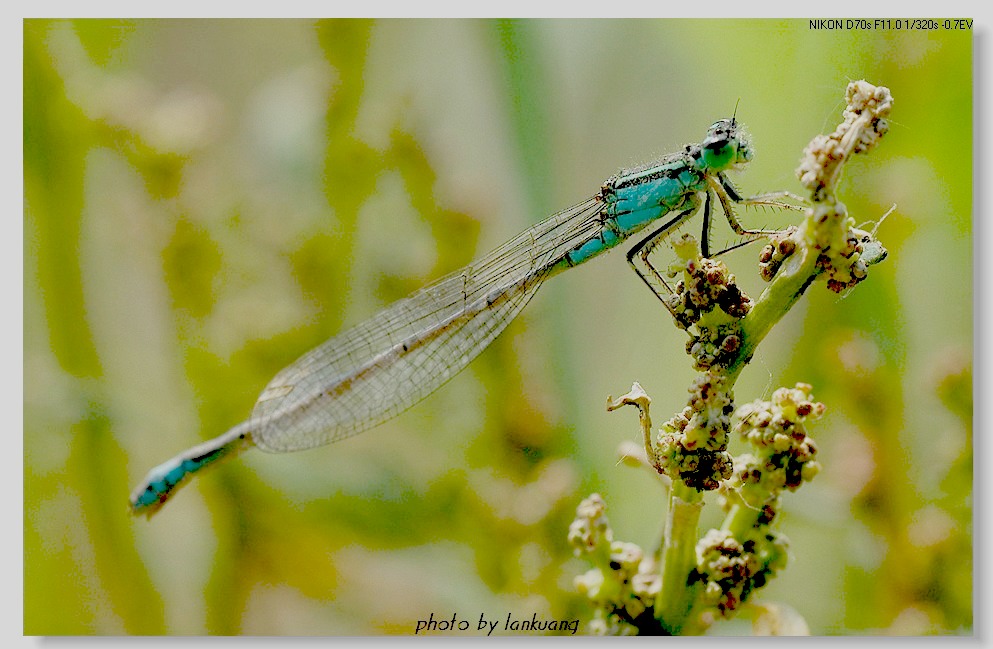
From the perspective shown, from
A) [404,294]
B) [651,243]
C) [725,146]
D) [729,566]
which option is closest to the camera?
[729,566]

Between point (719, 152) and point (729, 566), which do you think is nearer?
point (729, 566)

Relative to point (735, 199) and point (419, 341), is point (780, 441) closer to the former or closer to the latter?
point (735, 199)

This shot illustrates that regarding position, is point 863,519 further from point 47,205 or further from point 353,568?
point 47,205

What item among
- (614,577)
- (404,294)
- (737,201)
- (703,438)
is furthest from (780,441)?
(404,294)

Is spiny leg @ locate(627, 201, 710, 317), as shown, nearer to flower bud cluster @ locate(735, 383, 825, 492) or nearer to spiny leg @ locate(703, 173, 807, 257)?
spiny leg @ locate(703, 173, 807, 257)

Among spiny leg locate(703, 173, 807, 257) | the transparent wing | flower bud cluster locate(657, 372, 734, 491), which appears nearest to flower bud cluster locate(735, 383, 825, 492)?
flower bud cluster locate(657, 372, 734, 491)
